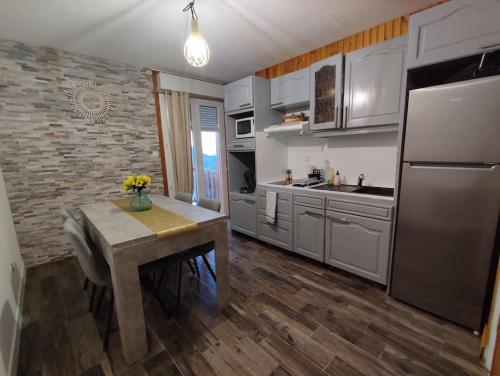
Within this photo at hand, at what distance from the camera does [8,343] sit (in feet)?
4.44

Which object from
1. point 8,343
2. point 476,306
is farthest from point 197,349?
point 476,306

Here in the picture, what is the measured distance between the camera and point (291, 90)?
2.74m

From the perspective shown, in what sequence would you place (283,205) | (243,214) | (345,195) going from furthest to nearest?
(243,214) < (283,205) < (345,195)

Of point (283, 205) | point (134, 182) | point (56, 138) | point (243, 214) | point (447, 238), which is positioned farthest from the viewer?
point (243, 214)

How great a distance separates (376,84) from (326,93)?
50cm

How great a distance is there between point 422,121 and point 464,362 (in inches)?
61.2

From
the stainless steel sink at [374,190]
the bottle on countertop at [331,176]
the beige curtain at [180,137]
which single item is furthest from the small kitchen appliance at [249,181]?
the stainless steel sink at [374,190]

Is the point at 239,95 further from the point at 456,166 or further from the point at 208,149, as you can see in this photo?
the point at 456,166

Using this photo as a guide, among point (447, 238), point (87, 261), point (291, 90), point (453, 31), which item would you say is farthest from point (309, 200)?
point (87, 261)

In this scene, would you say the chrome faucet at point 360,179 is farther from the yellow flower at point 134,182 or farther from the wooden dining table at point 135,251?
the yellow flower at point 134,182

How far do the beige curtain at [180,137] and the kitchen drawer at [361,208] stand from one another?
7.08 ft

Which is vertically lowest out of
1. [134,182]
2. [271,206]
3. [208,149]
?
[271,206]

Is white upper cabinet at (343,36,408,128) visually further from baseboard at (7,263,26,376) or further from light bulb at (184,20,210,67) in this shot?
baseboard at (7,263,26,376)

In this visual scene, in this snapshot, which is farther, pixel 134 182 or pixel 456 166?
pixel 134 182
